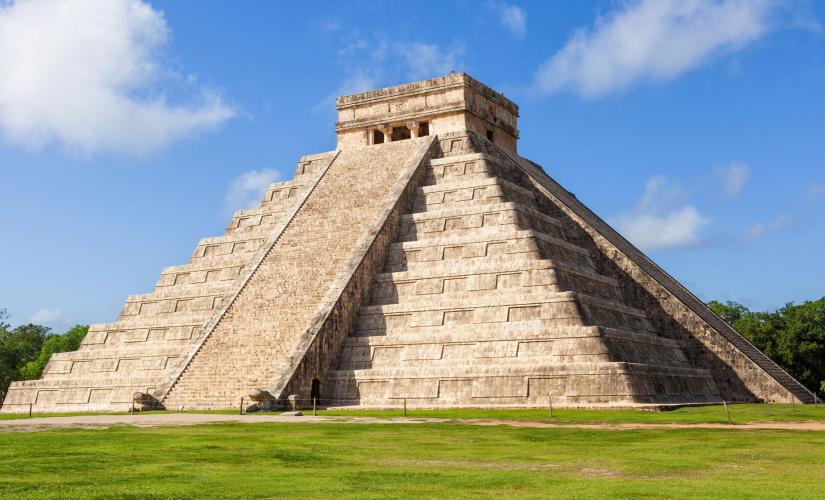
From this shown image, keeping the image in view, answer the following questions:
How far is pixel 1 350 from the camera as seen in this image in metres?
59.7

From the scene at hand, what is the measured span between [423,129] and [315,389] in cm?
1556

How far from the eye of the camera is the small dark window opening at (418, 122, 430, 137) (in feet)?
128

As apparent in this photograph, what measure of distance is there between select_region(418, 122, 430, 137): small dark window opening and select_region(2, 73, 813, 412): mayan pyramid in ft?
0.25

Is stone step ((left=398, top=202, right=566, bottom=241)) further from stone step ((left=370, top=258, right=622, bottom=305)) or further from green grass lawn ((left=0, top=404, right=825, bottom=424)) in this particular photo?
green grass lawn ((left=0, top=404, right=825, bottom=424))

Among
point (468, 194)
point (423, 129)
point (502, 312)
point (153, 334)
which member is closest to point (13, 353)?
point (153, 334)

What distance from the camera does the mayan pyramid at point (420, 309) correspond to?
84.8 feet

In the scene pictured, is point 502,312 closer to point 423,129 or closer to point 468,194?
point 468,194

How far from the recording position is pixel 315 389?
88.6 ft

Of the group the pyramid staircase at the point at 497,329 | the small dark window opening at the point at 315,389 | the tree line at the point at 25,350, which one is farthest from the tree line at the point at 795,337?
the tree line at the point at 25,350

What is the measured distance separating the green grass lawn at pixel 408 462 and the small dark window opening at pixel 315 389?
798 centimetres

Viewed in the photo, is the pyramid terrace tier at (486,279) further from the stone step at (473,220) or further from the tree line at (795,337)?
the tree line at (795,337)

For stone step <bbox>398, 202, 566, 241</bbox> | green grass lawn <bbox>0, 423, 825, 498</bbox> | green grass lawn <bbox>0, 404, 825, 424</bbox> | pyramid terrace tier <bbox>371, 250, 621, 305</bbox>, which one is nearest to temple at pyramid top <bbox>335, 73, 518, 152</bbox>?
stone step <bbox>398, 202, 566, 241</bbox>

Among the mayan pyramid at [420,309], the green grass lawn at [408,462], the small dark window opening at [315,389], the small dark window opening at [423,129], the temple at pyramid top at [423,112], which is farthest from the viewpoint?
the small dark window opening at [423,129]

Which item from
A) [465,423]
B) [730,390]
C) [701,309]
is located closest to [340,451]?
[465,423]
